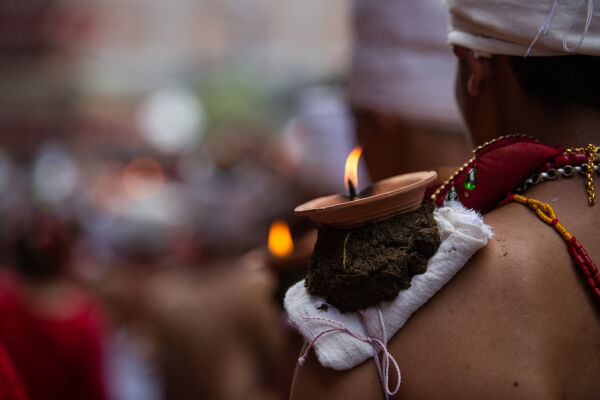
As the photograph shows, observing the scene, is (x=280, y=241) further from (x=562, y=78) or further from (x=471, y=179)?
(x=562, y=78)

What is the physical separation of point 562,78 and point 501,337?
503mm

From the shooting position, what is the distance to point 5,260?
14.4 ft

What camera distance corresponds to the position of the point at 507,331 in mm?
887

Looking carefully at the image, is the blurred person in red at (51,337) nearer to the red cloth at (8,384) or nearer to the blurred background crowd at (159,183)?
the blurred background crowd at (159,183)

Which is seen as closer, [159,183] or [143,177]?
[159,183]

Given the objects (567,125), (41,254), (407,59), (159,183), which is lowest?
(159,183)

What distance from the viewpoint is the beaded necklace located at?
105 centimetres

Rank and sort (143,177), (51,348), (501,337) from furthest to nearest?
(143,177) < (51,348) < (501,337)

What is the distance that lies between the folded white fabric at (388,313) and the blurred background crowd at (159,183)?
791mm

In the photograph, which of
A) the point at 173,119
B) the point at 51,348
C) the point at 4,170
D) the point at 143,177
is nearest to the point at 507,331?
the point at 51,348

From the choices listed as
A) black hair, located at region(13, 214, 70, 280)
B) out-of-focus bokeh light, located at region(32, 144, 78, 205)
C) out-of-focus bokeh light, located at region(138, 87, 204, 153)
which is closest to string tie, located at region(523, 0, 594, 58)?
black hair, located at region(13, 214, 70, 280)

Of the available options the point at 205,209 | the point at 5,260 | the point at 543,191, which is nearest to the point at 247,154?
the point at 205,209

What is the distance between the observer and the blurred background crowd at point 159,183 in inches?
120

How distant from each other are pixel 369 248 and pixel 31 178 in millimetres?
9966
